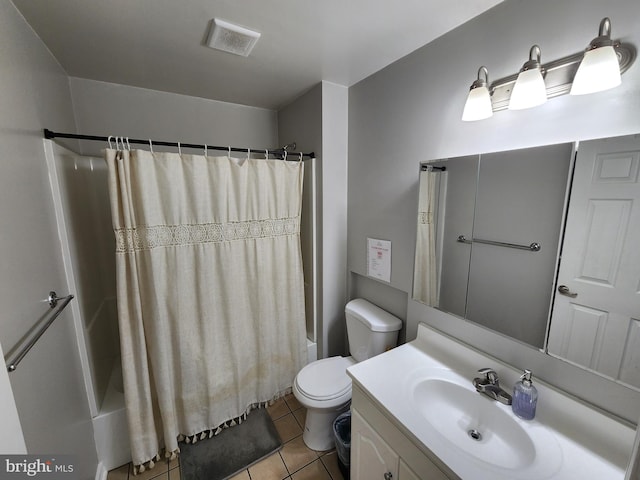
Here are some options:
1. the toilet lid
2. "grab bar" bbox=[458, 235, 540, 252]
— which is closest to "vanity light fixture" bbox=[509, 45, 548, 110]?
"grab bar" bbox=[458, 235, 540, 252]

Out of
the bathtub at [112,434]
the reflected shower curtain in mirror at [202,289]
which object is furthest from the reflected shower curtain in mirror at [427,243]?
the bathtub at [112,434]

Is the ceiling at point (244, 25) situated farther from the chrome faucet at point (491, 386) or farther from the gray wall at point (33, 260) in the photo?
the chrome faucet at point (491, 386)

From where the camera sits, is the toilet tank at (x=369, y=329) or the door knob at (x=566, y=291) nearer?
the door knob at (x=566, y=291)

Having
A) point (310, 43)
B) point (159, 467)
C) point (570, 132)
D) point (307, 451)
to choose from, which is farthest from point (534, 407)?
point (159, 467)

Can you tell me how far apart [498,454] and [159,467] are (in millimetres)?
1800

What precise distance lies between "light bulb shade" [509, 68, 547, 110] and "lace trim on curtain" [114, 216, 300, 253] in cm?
135

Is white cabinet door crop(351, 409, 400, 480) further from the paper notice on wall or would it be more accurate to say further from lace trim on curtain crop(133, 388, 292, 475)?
lace trim on curtain crop(133, 388, 292, 475)

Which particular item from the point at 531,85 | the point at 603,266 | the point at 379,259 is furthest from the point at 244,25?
the point at 603,266

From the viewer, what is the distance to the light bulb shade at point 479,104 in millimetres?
1041

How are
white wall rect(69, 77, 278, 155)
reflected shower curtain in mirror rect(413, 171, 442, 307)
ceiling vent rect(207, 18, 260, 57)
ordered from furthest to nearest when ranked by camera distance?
1. white wall rect(69, 77, 278, 155)
2. reflected shower curtain in mirror rect(413, 171, 442, 307)
3. ceiling vent rect(207, 18, 260, 57)

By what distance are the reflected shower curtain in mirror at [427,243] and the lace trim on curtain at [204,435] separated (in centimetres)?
138

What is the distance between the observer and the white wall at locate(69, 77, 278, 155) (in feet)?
5.72

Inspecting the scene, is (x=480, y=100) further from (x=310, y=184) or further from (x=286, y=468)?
(x=286, y=468)

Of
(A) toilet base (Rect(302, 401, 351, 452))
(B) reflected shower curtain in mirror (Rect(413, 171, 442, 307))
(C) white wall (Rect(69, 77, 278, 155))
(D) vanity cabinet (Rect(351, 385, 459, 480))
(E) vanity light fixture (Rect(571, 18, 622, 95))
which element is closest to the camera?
(E) vanity light fixture (Rect(571, 18, 622, 95))
